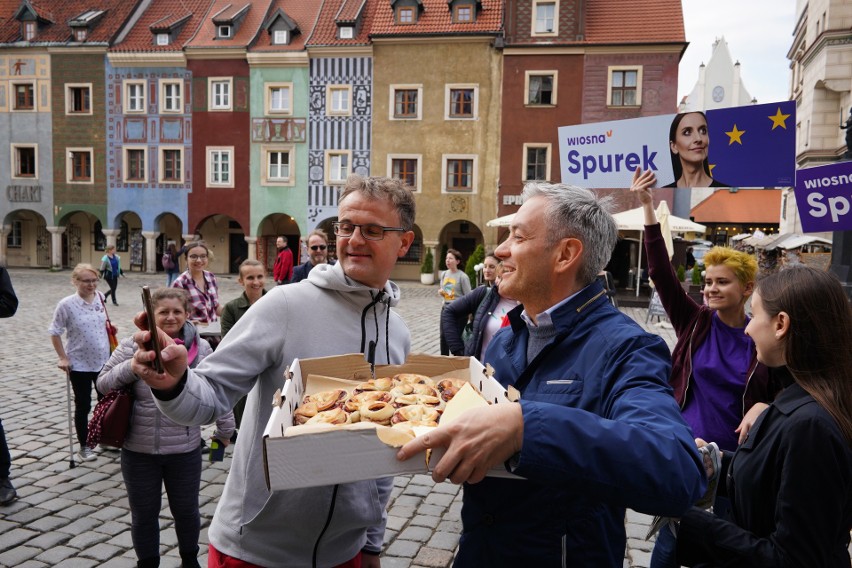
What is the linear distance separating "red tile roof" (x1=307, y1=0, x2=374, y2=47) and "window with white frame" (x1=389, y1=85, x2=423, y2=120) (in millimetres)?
2468

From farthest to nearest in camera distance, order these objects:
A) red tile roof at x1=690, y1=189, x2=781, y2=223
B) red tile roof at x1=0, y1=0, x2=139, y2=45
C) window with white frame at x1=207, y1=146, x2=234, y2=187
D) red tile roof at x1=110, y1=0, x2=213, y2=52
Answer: red tile roof at x1=690, y1=189, x2=781, y2=223 < red tile roof at x1=0, y1=0, x2=139, y2=45 < red tile roof at x1=110, y1=0, x2=213, y2=52 < window with white frame at x1=207, y1=146, x2=234, y2=187

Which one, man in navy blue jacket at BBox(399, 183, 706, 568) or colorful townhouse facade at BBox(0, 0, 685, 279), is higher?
colorful townhouse facade at BBox(0, 0, 685, 279)

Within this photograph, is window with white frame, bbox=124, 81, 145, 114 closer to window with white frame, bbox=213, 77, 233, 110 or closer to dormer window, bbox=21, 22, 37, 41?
window with white frame, bbox=213, 77, 233, 110

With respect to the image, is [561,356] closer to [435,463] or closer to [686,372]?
[435,463]

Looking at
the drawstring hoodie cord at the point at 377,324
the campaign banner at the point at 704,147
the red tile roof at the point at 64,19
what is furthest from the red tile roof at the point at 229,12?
the drawstring hoodie cord at the point at 377,324

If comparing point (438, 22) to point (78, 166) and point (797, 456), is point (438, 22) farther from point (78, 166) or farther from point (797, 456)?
point (797, 456)

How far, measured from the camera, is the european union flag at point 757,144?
4039mm

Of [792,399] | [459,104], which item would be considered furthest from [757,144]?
[459,104]

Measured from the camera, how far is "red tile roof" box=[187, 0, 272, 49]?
28862 millimetres

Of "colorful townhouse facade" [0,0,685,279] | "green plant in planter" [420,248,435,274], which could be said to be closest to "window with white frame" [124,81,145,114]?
"colorful townhouse facade" [0,0,685,279]

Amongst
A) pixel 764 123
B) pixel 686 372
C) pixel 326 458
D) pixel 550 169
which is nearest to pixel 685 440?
pixel 326 458

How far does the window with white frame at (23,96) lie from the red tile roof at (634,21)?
25.4 m

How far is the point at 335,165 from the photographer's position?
28.4m

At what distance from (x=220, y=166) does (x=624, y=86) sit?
58.1ft
